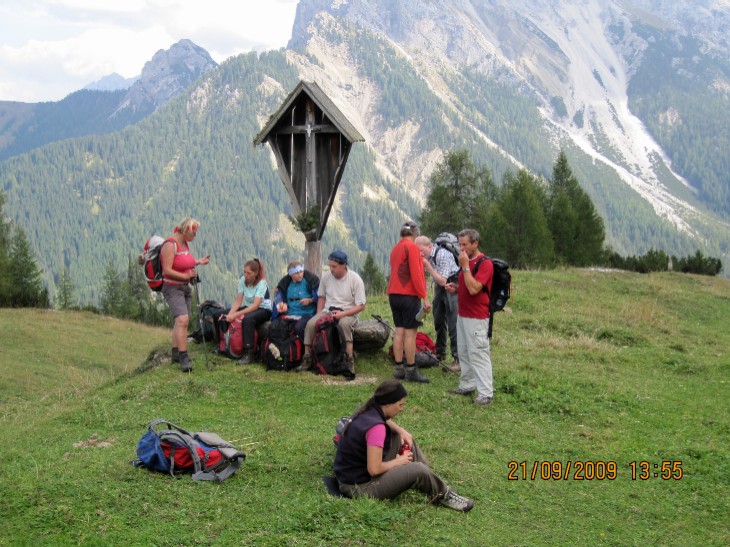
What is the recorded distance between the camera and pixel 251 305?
474 inches

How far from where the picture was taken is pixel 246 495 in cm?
670

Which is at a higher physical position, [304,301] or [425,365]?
[304,301]

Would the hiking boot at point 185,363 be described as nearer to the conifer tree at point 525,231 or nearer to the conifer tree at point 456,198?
the conifer tree at point 525,231

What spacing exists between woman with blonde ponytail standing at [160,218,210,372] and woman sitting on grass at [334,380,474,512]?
5.16 meters

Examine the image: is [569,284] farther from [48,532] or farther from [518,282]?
[48,532]

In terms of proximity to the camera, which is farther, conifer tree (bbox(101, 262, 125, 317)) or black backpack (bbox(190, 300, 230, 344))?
conifer tree (bbox(101, 262, 125, 317))

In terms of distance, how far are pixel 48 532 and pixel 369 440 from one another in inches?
108

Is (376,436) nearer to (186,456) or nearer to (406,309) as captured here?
(186,456)

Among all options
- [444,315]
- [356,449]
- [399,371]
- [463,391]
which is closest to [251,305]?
[399,371]

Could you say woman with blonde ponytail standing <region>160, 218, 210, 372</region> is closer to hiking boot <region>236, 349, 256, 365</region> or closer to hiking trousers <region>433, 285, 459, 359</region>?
hiking boot <region>236, 349, 256, 365</region>

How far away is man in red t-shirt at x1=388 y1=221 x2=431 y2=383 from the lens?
10703mm

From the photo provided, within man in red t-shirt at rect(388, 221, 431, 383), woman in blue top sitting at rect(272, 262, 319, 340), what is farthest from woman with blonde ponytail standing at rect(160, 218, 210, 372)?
man in red t-shirt at rect(388, 221, 431, 383)

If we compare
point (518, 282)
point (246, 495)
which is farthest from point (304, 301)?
point (518, 282)

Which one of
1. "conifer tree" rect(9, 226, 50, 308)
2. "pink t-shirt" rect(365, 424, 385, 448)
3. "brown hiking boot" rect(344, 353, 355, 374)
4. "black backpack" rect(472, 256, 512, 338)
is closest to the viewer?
"pink t-shirt" rect(365, 424, 385, 448)
